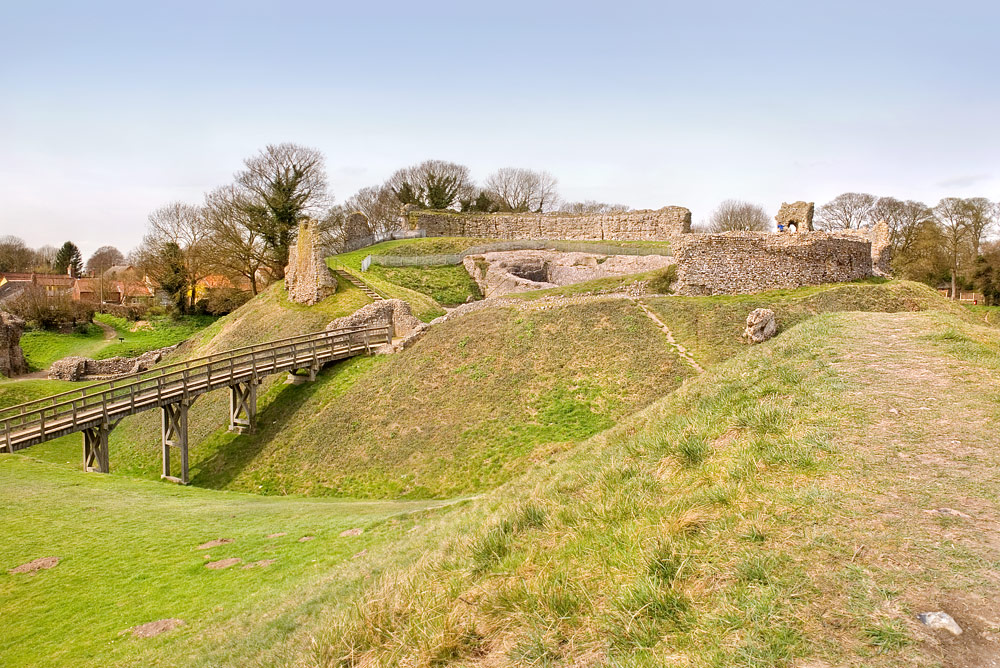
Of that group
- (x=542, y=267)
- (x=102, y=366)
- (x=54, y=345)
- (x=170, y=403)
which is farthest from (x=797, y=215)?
(x=54, y=345)

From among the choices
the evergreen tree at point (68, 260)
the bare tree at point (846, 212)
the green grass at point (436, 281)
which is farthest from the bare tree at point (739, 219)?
the evergreen tree at point (68, 260)

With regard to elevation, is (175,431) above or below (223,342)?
below

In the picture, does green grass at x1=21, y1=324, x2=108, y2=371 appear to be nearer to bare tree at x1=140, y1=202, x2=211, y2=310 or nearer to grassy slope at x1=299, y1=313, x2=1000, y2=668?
→ bare tree at x1=140, y1=202, x2=211, y2=310

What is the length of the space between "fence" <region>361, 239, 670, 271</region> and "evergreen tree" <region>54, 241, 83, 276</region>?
236ft

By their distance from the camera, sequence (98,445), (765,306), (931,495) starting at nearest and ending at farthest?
1. (931,495)
2. (98,445)
3. (765,306)

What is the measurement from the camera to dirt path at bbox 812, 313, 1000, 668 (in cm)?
347

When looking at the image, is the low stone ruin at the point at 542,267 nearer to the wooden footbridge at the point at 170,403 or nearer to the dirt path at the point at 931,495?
the wooden footbridge at the point at 170,403

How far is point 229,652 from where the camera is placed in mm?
6527

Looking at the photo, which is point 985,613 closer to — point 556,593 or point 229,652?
point 556,593

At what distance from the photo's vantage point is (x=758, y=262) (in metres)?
24.0

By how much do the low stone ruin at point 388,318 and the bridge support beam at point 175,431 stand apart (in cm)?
814

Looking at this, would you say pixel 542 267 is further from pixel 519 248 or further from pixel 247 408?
pixel 247 408

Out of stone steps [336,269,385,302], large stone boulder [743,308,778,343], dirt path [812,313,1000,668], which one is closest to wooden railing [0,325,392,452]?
stone steps [336,269,385,302]

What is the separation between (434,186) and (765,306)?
50817 millimetres
